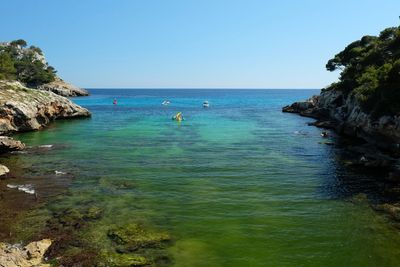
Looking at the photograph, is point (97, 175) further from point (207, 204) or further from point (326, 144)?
point (326, 144)

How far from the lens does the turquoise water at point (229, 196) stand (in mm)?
20688

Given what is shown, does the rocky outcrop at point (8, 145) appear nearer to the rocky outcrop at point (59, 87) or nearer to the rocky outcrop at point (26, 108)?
the rocky outcrop at point (26, 108)

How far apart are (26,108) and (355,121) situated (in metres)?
52.5

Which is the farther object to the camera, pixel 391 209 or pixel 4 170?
pixel 4 170

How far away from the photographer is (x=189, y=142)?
2217 inches

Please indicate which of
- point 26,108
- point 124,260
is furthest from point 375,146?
point 26,108

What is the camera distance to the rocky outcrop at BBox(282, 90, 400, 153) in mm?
41500

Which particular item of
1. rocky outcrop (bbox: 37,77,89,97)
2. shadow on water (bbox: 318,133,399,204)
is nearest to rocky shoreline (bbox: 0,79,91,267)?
shadow on water (bbox: 318,133,399,204)

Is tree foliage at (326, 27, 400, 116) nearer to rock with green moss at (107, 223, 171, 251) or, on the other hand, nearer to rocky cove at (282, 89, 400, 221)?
rocky cove at (282, 89, 400, 221)

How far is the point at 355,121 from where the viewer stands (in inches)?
2254

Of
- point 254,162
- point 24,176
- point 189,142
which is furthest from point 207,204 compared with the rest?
point 189,142

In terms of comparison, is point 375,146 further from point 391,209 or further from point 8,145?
point 8,145

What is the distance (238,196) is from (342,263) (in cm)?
1146

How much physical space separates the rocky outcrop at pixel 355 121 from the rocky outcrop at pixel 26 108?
2013 inches
